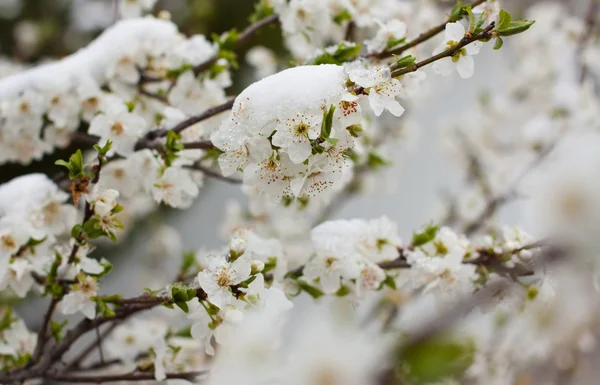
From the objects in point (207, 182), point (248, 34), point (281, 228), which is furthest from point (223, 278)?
point (207, 182)

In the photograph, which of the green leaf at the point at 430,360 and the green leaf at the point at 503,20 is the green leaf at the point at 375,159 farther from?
the green leaf at the point at 430,360

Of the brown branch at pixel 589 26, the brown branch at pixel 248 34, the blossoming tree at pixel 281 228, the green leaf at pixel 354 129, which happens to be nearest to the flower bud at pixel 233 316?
the blossoming tree at pixel 281 228

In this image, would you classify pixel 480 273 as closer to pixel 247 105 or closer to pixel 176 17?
pixel 247 105

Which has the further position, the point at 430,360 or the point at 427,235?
the point at 427,235

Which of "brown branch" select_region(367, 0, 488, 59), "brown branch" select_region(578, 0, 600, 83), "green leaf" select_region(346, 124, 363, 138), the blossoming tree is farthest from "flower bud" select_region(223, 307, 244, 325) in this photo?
"brown branch" select_region(578, 0, 600, 83)

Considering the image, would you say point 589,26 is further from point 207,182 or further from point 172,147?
point 172,147

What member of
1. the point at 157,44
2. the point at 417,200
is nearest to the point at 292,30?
the point at 157,44
